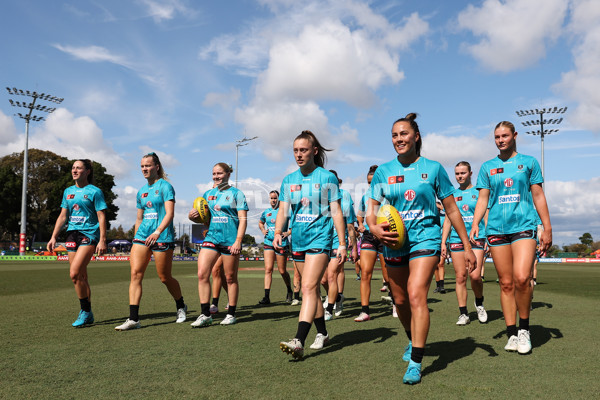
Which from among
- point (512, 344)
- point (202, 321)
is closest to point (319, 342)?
point (512, 344)

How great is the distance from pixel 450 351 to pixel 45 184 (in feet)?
224

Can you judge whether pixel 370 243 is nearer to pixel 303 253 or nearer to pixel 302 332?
pixel 303 253

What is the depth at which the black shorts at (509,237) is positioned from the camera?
17.5ft

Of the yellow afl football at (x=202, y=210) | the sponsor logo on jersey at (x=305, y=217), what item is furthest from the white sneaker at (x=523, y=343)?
the yellow afl football at (x=202, y=210)

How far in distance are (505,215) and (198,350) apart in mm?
3841

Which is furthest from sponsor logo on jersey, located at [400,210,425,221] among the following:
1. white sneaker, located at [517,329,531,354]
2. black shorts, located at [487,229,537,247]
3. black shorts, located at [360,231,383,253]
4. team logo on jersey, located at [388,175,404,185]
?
black shorts, located at [360,231,383,253]

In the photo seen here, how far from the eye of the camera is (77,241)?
23.2 ft

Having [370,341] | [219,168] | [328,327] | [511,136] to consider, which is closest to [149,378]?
[370,341]

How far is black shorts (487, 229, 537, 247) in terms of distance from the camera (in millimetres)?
5320

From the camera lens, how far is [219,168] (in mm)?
7488

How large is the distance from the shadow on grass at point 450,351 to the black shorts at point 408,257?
3.24 ft

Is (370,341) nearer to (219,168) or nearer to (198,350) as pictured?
(198,350)

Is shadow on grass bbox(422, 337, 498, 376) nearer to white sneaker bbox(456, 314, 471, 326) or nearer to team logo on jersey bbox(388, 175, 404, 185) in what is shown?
white sneaker bbox(456, 314, 471, 326)

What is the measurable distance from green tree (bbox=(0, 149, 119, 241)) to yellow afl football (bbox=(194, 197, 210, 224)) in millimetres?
57708
